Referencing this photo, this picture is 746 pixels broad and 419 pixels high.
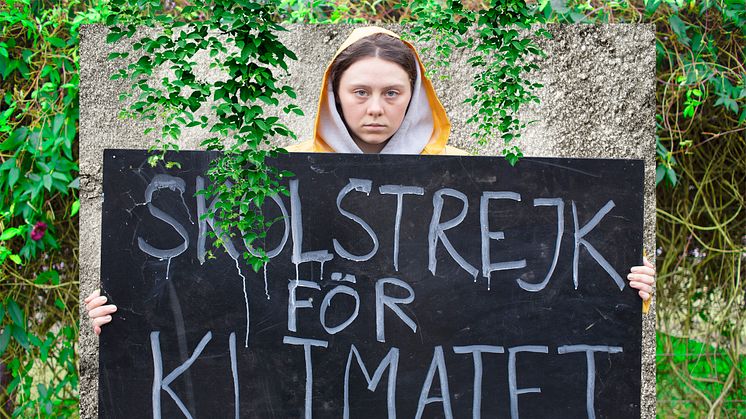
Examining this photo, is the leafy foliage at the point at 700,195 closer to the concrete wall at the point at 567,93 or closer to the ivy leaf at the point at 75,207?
the concrete wall at the point at 567,93

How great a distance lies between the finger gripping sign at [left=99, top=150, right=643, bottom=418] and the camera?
Answer: 1964mm

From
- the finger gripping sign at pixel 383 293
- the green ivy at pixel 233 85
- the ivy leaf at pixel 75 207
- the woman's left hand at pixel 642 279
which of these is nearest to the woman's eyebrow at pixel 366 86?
the finger gripping sign at pixel 383 293

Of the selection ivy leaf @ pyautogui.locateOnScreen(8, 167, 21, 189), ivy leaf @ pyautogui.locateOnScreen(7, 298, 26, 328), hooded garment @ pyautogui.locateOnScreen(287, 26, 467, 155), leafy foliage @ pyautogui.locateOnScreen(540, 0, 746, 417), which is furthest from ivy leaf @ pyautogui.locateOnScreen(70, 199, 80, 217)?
leafy foliage @ pyautogui.locateOnScreen(540, 0, 746, 417)

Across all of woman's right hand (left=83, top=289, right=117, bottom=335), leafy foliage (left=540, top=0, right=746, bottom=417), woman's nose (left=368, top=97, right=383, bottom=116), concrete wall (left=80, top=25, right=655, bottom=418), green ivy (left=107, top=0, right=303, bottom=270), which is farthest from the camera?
leafy foliage (left=540, top=0, right=746, bottom=417)

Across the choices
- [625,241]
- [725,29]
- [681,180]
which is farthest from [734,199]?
[625,241]

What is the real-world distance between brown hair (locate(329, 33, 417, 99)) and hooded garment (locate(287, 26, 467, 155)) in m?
0.02

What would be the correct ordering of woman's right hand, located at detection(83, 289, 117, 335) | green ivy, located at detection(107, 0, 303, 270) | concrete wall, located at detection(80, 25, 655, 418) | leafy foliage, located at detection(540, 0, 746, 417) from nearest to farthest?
green ivy, located at detection(107, 0, 303, 270), woman's right hand, located at detection(83, 289, 117, 335), concrete wall, located at detection(80, 25, 655, 418), leafy foliage, located at detection(540, 0, 746, 417)

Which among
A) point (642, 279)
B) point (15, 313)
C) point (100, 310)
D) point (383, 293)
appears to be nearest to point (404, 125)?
point (383, 293)

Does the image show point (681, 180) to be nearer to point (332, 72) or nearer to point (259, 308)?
point (332, 72)

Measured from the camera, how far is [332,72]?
2.26 m

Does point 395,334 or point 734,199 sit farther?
point 734,199

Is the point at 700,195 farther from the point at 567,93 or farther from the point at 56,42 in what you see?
the point at 56,42

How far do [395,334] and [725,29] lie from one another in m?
1.95

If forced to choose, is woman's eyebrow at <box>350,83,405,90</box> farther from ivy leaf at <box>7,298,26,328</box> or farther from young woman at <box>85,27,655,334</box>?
ivy leaf at <box>7,298,26,328</box>
